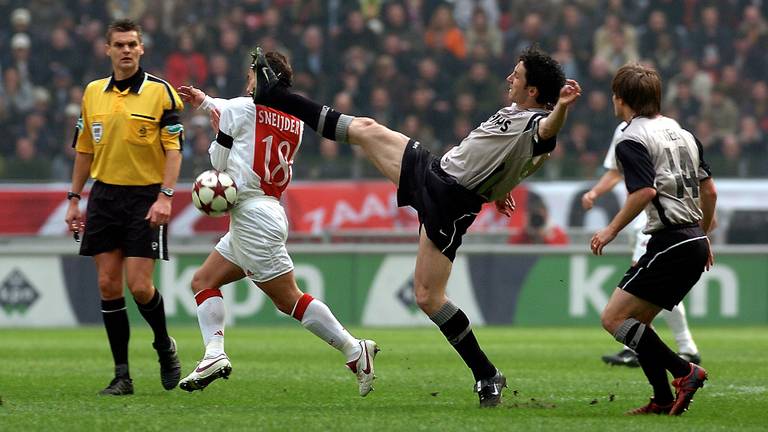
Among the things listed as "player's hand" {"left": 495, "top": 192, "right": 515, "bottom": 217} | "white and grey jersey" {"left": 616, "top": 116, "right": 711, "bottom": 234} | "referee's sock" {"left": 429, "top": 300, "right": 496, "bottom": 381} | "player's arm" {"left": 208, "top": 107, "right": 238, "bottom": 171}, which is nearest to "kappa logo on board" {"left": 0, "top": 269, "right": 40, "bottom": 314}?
"player's arm" {"left": 208, "top": 107, "right": 238, "bottom": 171}

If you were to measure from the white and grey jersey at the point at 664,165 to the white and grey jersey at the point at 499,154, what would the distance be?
463mm

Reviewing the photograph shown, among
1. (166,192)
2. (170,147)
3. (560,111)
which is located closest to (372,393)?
(166,192)

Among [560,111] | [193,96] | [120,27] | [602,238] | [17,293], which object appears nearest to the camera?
[602,238]

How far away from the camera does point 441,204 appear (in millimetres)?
7457

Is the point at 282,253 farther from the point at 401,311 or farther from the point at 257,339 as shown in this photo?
the point at 401,311

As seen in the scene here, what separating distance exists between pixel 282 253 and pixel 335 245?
31.1 ft

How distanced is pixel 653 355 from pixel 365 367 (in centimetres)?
169

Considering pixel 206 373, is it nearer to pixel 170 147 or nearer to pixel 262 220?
pixel 262 220

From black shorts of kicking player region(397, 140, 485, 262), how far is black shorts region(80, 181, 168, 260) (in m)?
1.77

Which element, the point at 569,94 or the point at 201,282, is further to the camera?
the point at 201,282

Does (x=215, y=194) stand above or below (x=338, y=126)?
below

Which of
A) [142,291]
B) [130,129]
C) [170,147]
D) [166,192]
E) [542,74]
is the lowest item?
[142,291]

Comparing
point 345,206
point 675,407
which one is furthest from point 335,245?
point 675,407

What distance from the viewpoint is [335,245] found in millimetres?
17484
